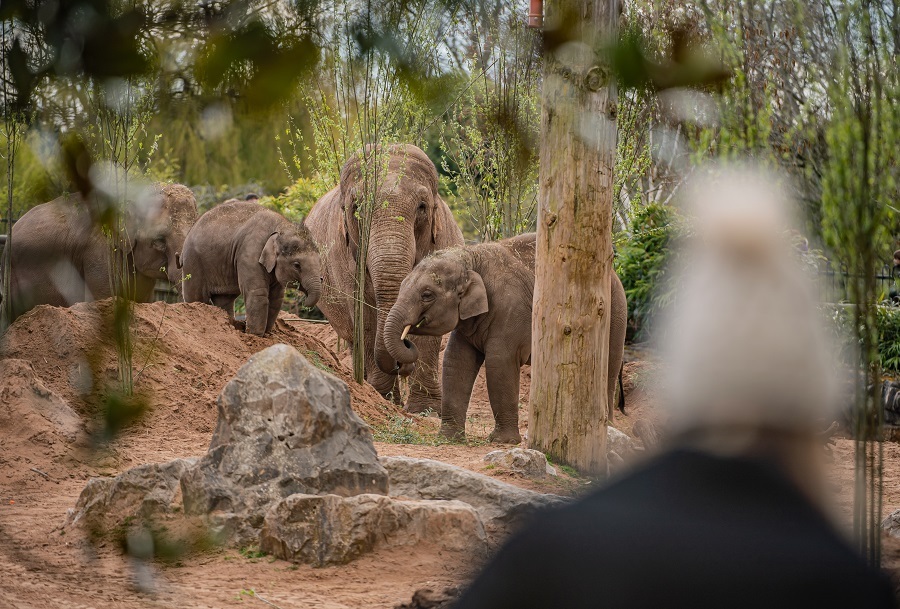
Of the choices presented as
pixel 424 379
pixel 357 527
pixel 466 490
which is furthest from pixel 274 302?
pixel 357 527

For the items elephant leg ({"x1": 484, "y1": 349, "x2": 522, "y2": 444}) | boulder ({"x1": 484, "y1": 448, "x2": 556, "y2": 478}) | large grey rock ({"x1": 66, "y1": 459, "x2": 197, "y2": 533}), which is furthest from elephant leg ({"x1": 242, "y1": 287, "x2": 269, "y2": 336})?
large grey rock ({"x1": 66, "y1": 459, "x2": 197, "y2": 533})

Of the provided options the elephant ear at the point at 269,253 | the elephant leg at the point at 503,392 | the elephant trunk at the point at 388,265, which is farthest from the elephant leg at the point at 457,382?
the elephant ear at the point at 269,253

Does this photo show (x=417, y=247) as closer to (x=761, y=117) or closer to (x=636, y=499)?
(x=761, y=117)

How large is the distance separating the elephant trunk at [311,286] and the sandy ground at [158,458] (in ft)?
1.56

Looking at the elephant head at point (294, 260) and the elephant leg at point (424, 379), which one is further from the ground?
the elephant head at point (294, 260)

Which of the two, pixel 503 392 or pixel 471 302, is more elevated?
pixel 471 302

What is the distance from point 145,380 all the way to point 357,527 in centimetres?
347

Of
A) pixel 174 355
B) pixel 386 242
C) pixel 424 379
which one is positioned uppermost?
pixel 386 242

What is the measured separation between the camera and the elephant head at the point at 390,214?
10.0 m

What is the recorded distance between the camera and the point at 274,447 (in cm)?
542

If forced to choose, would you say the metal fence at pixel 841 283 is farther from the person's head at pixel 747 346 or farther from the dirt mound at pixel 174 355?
the dirt mound at pixel 174 355

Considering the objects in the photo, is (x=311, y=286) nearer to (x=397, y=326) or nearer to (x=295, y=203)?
(x=397, y=326)

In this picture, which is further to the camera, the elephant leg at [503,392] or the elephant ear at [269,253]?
the elephant ear at [269,253]

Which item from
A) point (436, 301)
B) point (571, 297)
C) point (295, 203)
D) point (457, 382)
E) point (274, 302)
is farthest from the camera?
point (295, 203)
